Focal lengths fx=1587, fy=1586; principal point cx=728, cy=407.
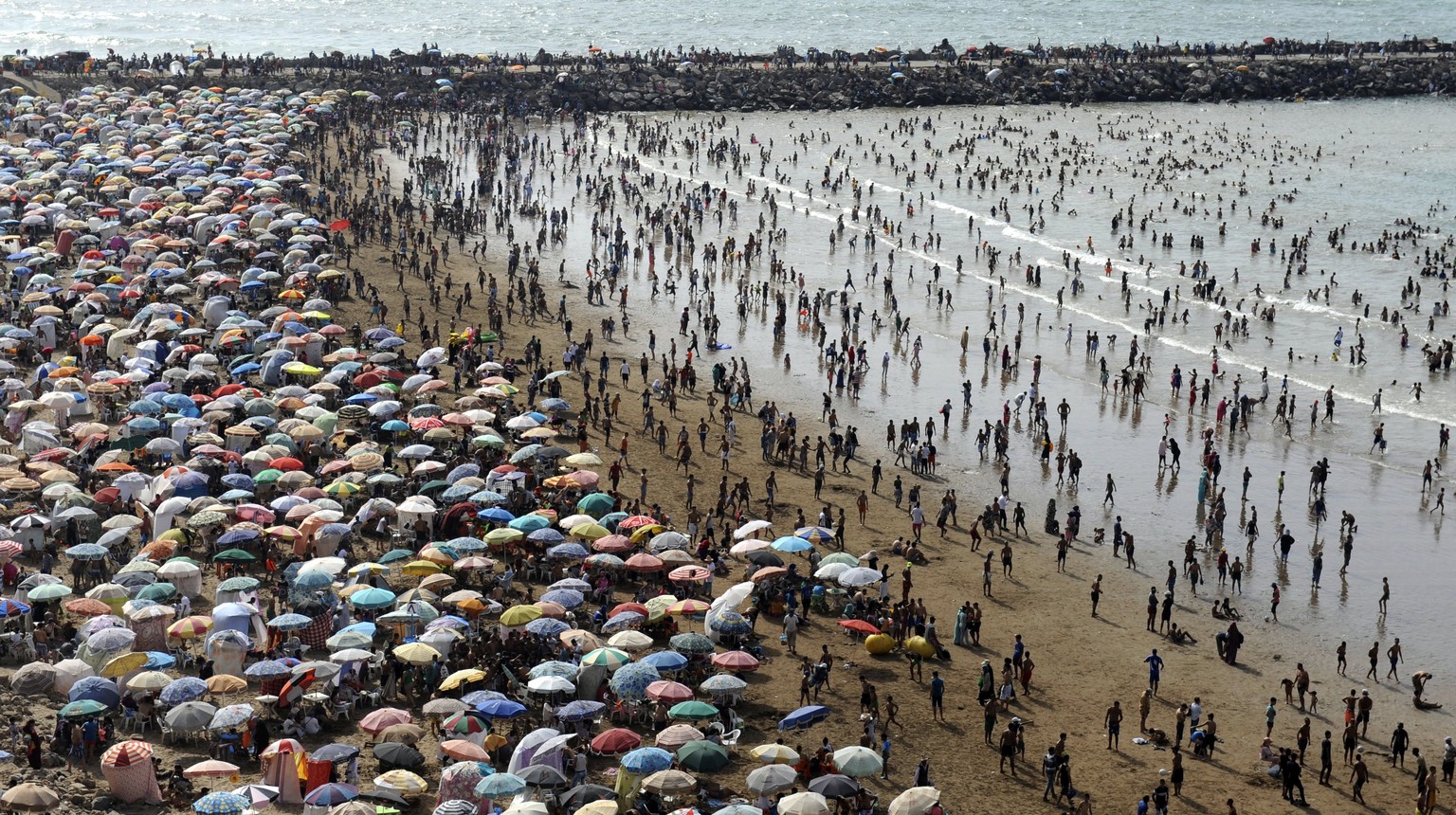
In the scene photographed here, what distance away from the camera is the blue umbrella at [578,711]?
2311 centimetres

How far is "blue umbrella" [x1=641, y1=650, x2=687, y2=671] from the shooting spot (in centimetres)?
2430

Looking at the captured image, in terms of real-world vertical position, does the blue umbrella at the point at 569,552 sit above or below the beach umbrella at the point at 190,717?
above

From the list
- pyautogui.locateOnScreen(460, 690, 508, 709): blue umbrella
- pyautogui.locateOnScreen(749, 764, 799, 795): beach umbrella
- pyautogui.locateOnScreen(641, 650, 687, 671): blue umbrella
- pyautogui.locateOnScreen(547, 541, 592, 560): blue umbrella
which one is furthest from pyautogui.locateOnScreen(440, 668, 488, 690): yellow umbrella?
pyautogui.locateOnScreen(547, 541, 592, 560): blue umbrella

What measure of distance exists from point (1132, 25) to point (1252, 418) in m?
108

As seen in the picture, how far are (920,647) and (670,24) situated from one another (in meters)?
131

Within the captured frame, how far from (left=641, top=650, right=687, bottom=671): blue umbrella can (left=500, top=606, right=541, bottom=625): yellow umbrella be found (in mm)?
2393

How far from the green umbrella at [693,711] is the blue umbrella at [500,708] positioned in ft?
7.36

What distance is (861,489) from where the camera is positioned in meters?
36.7

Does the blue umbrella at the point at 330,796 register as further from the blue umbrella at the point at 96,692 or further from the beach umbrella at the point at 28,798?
the blue umbrella at the point at 96,692

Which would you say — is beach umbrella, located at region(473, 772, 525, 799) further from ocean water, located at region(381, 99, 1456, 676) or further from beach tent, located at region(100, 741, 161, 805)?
ocean water, located at region(381, 99, 1456, 676)

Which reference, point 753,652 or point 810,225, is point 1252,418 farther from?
point 810,225

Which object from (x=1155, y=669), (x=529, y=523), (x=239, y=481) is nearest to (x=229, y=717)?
(x=529, y=523)

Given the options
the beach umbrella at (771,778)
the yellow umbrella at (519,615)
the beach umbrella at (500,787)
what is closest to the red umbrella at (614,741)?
the beach umbrella at (771,778)

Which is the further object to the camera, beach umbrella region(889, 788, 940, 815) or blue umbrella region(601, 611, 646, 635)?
blue umbrella region(601, 611, 646, 635)
